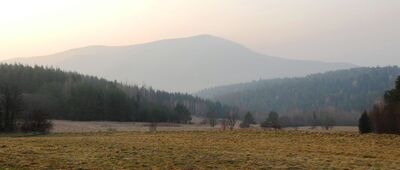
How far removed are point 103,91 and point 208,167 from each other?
10881 cm

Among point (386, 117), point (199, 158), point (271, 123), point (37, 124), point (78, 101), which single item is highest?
point (78, 101)

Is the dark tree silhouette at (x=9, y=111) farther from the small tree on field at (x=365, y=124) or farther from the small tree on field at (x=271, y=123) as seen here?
the small tree on field at (x=365, y=124)

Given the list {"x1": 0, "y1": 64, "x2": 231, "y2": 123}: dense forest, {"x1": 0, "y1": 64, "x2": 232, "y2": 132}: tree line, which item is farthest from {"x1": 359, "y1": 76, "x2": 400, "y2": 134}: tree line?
{"x1": 0, "y1": 64, "x2": 231, "y2": 123}: dense forest

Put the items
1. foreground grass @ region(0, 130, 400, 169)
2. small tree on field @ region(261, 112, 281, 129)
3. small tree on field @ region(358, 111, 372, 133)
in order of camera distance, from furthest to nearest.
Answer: small tree on field @ region(261, 112, 281, 129) < small tree on field @ region(358, 111, 372, 133) < foreground grass @ region(0, 130, 400, 169)

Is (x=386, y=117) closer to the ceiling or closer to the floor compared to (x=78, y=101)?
closer to the floor

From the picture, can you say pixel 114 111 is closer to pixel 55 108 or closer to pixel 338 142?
pixel 55 108

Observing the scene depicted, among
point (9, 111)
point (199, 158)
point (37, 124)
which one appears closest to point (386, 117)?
point (199, 158)

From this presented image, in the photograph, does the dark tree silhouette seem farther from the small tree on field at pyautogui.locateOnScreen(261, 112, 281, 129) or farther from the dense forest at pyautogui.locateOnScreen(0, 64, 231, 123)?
the small tree on field at pyautogui.locateOnScreen(261, 112, 281, 129)

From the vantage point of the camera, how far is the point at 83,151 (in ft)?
91.9

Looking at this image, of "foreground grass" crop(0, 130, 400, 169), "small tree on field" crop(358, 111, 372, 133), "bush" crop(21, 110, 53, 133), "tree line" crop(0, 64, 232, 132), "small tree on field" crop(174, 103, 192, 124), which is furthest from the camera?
"small tree on field" crop(174, 103, 192, 124)

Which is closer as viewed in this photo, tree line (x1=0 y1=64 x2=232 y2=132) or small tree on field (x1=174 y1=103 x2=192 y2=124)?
tree line (x1=0 y1=64 x2=232 y2=132)

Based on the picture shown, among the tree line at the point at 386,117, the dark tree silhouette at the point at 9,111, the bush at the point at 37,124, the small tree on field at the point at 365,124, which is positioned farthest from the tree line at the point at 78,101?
the tree line at the point at 386,117

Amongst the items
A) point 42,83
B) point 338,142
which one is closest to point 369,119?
point 338,142

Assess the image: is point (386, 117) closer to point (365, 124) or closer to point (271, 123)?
point (365, 124)
